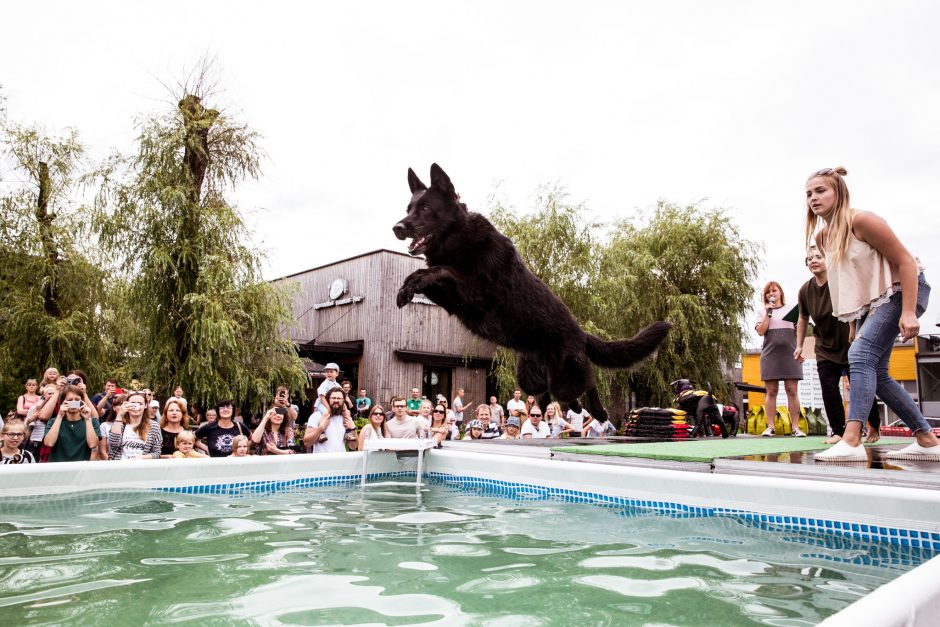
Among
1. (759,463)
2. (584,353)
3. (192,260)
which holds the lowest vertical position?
(759,463)

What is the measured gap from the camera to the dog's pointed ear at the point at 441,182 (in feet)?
12.7

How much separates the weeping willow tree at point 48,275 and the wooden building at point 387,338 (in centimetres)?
557

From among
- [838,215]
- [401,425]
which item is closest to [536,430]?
[401,425]

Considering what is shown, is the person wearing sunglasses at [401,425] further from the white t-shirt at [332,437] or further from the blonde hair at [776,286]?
the blonde hair at [776,286]

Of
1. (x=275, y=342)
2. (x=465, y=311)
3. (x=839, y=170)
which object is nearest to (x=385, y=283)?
(x=275, y=342)

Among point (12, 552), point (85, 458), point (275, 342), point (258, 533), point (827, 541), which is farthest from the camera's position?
point (275, 342)

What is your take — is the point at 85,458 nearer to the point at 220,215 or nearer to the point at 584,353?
the point at 584,353

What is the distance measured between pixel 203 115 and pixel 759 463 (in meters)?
11.2

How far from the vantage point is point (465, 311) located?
4.14m

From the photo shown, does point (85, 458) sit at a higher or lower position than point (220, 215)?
lower

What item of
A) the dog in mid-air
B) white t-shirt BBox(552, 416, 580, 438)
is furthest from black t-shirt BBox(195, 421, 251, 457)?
white t-shirt BBox(552, 416, 580, 438)

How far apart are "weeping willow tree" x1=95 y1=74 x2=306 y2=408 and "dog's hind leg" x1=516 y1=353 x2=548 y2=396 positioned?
702cm

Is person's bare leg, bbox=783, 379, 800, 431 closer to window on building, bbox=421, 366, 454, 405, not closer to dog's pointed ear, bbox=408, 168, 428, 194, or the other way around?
dog's pointed ear, bbox=408, 168, 428, 194

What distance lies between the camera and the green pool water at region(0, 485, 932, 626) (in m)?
2.06
